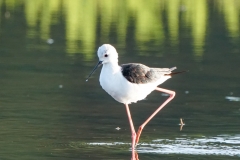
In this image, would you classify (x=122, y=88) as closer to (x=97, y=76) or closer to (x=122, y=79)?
(x=122, y=79)

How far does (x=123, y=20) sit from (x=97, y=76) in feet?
23.7

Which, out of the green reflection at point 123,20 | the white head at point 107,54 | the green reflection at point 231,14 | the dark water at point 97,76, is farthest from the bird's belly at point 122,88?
the green reflection at point 231,14

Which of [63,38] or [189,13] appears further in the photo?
[189,13]

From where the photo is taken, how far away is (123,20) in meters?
19.5

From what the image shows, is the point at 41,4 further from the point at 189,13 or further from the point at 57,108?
the point at 57,108

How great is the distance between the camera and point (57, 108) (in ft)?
31.8

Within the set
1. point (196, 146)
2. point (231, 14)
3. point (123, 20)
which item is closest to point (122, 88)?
point (196, 146)

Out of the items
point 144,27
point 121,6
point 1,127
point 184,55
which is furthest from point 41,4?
point 1,127

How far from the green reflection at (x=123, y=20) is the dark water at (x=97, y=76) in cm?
3

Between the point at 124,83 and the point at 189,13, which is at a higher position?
the point at 124,83

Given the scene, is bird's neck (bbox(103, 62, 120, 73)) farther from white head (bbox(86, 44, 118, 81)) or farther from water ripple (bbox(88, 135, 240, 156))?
water ripple (bbox(88, 135, 240, 156))

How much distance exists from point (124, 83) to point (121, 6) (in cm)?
1400

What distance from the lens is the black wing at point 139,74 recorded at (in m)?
8.12

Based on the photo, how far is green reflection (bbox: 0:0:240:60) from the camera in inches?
646
